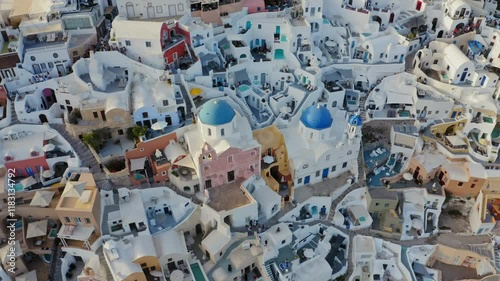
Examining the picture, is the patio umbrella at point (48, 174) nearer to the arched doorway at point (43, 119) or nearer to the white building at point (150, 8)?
the arched doorway at point (43, 119)

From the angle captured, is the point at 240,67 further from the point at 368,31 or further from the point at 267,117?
the point at 368,31

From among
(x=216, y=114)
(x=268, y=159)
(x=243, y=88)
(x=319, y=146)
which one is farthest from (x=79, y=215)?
(x=319, y=146)

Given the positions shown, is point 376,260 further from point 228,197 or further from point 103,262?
point 103,262

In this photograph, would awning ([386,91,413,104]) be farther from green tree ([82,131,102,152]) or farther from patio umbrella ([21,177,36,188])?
patio umbrella ([21,177,36,188])

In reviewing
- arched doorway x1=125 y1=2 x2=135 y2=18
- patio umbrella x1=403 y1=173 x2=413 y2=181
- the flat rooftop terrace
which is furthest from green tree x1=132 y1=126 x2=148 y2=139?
patio umbrella x1=403 y1=173 x2=413 y2=181

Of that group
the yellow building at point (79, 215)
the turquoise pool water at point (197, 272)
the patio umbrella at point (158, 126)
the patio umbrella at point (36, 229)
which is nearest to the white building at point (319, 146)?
the patio umbrella at point (158, 126)
